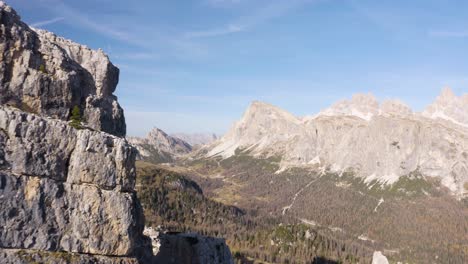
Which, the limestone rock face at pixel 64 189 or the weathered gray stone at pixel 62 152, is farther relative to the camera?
the weathered gray stone at pixel 62 152

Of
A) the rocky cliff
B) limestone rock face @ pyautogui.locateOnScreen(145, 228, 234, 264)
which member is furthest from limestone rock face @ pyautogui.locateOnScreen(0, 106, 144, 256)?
limestone rock face @ pyautogui.locateOnScreen(145, 228, 234, 264)

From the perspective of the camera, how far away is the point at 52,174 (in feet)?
190

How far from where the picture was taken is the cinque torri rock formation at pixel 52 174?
180ft

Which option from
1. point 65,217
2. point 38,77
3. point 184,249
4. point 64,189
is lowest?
point 184,249

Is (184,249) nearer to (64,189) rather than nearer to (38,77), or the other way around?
(64,189)

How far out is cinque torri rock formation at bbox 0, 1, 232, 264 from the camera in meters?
54.8

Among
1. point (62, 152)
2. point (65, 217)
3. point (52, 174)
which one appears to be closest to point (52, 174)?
point (52, 174)

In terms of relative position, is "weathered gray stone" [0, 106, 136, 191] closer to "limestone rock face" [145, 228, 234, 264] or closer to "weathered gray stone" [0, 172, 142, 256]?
"weathered gray stone" [0, 172, 142, 256]

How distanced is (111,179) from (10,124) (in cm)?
1626

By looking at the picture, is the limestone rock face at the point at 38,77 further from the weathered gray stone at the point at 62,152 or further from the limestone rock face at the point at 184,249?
the limestone rock face at the point at 184,249

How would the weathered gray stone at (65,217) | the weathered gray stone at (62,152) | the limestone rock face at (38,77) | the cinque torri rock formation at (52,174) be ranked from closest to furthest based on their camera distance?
the weathered gray stone at (65,217), the cinque torri rock formation at (52,174), the weathered gray stone at (62,152), the limestone rock face at (38,77)

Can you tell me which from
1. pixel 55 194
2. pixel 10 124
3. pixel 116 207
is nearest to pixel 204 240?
pixel 116 207

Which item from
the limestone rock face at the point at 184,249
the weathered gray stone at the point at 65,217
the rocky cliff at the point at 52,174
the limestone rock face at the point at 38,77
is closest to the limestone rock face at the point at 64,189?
the weathered gray stone at the point at 65,217

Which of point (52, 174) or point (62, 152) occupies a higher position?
point (62, 152)
